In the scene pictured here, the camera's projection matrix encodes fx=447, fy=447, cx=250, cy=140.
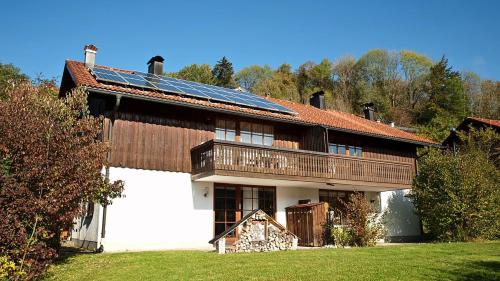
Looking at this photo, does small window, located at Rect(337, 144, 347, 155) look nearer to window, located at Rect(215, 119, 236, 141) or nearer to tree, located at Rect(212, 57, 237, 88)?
A: window, located at Rect(215, 119, 236, 141)

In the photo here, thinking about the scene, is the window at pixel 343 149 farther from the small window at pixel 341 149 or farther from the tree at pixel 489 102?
the tree at pixel 489 102

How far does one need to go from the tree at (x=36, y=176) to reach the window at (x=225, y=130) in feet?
21.8

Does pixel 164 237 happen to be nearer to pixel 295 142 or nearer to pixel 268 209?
pixel 268 209

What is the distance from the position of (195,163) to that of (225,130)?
7.22 feet

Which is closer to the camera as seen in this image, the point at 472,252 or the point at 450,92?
the point at 472,252

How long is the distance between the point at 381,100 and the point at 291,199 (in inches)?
1296

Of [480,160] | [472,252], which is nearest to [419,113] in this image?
[480,160]

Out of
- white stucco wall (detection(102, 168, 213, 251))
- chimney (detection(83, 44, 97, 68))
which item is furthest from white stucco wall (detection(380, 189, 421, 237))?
chimney (detection(83, 44, 97, 68))

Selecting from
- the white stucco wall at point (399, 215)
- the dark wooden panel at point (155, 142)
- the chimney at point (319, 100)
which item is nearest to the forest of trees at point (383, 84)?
the chimney at point (319, 100)

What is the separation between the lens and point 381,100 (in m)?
48.1

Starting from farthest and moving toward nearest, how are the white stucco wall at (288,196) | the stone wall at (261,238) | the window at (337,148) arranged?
the window at (337,148) < the white stucco wall at (288,196) < the stone wall at (261,238)

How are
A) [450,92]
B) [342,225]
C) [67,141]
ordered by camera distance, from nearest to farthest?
1. [67,141]
2. [342,225]
3. [450,92]

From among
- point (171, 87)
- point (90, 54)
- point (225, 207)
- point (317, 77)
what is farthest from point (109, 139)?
point (317, 77)

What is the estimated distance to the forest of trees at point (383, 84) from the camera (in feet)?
150
